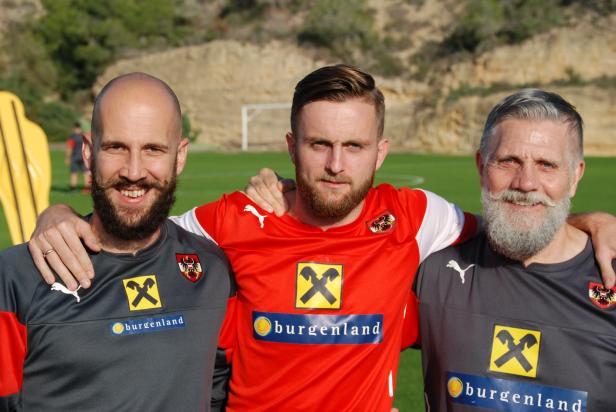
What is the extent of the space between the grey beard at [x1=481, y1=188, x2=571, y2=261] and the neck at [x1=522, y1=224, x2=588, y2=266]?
2.8 inches

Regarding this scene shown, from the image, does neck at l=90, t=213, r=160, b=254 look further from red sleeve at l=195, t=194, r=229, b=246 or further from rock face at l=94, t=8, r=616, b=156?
rock face at l=94, t=8, r=616, b=156

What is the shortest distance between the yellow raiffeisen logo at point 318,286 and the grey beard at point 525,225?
2.48 ft

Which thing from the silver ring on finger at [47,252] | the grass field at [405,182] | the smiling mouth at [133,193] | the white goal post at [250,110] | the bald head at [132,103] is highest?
the white goal post at [250,110]

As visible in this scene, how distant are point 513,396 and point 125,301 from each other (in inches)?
66.2

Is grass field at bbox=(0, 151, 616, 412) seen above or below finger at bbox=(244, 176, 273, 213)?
above

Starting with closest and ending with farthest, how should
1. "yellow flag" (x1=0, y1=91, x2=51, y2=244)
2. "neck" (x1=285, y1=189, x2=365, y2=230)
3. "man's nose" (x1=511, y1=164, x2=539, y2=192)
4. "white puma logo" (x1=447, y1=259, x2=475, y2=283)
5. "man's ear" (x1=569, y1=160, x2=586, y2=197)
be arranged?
"man's nose" (x1=511, y1=164, x2=539, y2=192), "man's ear" (x1=569, y1=160, x2=586, y2=197), "white puma logo" (x1=447, y1=259, x2=475, y2=283), "neck" (x1=285, y1=189, x2=365, y2=230), "yellow flag" (x1=0, y1=91, x2=51, y2=244)

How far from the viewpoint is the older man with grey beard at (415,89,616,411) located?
308 centimetres

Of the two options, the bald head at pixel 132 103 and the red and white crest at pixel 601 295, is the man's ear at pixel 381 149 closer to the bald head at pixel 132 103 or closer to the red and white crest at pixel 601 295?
the bald head at pixel 132 103

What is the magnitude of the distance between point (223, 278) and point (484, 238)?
130cm

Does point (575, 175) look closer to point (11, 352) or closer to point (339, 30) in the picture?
point (11, 352)

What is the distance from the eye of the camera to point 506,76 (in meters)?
43.4

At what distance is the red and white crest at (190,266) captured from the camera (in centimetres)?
310

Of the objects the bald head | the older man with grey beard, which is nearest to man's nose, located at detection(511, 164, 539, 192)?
the older man with grey beard

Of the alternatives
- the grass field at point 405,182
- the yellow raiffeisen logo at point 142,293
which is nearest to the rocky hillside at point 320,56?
the grass field at point 405,182
